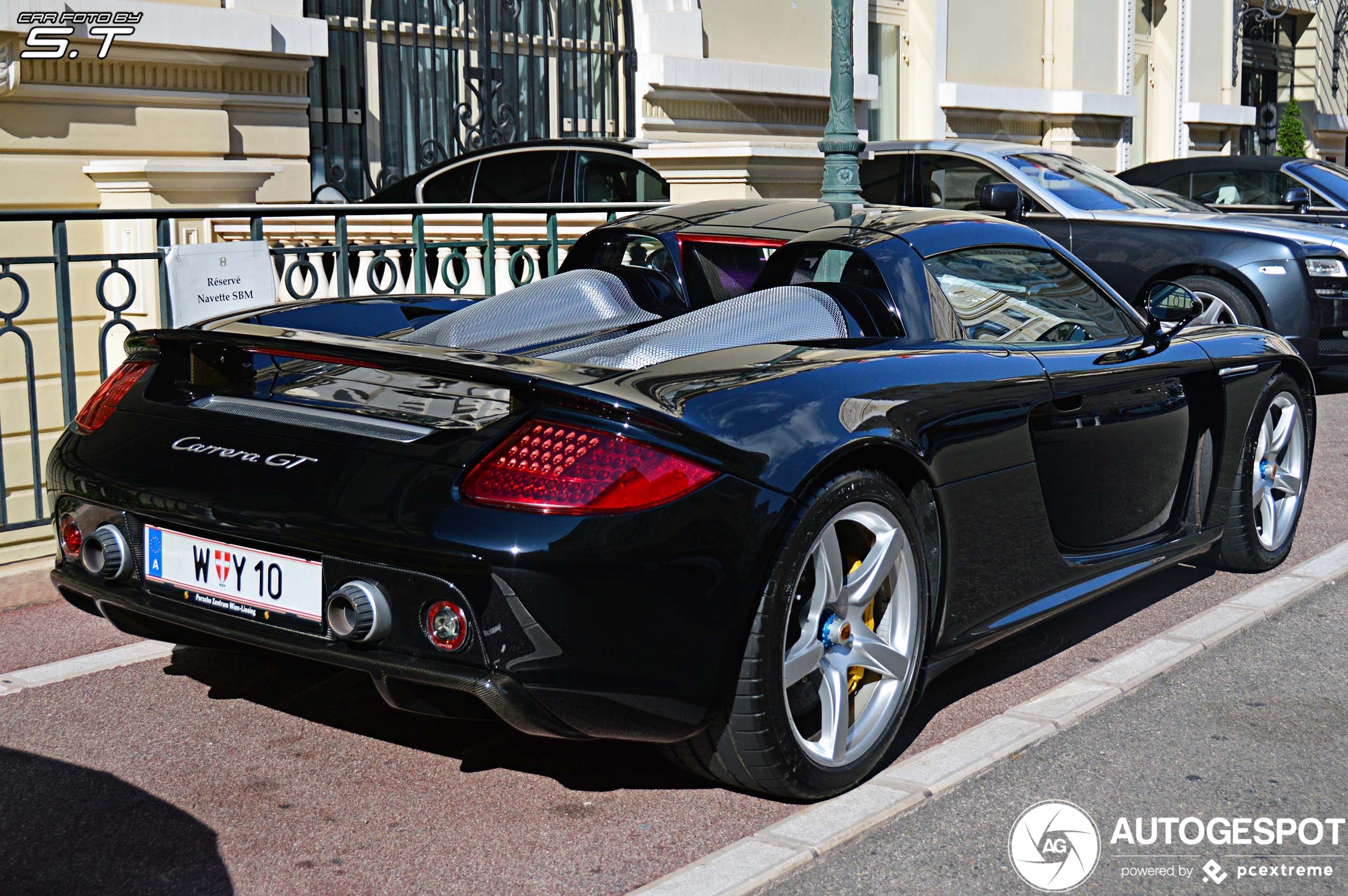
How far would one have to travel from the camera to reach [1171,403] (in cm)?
464

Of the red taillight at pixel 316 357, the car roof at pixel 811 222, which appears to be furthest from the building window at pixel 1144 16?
the red taillight at pixel 316 357

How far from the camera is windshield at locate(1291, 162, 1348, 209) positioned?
42.0ft

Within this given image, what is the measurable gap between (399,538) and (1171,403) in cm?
269

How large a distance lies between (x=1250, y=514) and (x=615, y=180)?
22.3 ft

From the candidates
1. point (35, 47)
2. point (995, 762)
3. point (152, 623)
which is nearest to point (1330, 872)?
point (995, 762)

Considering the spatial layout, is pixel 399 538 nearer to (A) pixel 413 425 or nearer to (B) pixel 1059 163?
(A) pixel 413 425

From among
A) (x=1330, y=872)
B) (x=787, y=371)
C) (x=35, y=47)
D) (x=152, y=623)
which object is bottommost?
(x=1330, y=872)

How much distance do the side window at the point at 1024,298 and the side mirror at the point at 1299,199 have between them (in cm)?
913

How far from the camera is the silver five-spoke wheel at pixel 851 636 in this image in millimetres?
3303

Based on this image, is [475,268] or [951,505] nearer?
[951,505]

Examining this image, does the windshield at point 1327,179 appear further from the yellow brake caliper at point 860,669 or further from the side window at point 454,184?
the yellow brake caliper at point 860,669

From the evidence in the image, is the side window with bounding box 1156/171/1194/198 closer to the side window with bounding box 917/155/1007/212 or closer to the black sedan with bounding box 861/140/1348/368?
the black sedan with bounding box 861/140/1348/368

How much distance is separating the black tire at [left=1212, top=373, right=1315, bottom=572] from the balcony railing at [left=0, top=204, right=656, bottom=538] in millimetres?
3032

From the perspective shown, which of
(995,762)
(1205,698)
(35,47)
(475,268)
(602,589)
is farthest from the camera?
(35,47)
